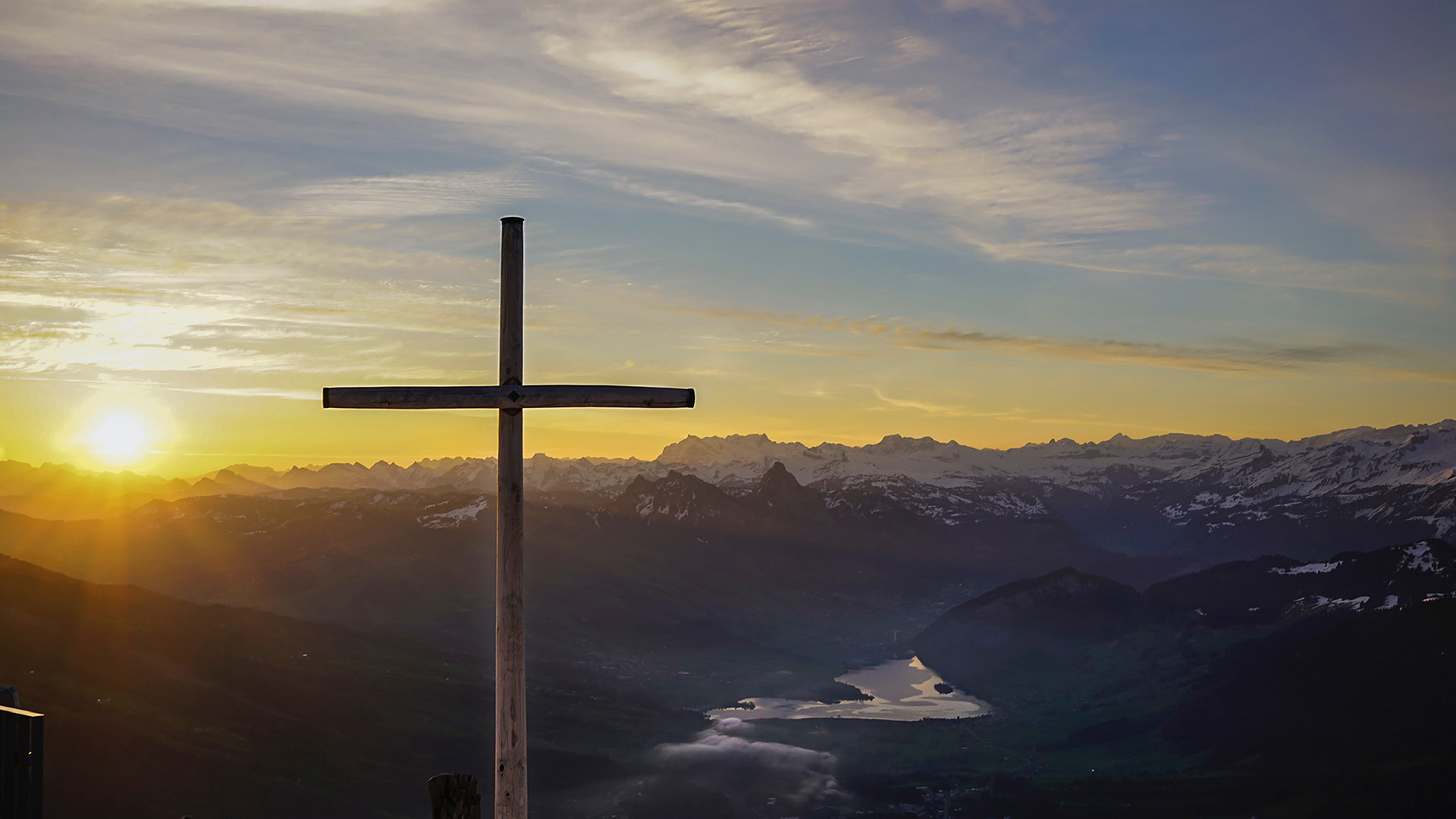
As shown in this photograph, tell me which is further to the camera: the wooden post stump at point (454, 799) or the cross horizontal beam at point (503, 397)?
the cross horizontal beam at point (503, 397)

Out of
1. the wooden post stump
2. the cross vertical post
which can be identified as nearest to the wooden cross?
the cross vertical post

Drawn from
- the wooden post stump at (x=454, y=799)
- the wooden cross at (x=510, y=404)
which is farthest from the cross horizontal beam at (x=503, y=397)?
the wooden post stump at (x=454, y=799)

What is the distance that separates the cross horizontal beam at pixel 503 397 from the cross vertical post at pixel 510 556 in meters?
0.24

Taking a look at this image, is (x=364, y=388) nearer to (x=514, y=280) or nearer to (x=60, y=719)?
(x=514, y=280)

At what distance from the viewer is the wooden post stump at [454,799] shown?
12.5 meters

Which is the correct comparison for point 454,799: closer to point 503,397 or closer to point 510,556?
point 510,556

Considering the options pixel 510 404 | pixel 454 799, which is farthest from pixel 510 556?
pixel 454 799

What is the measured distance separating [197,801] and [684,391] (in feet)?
659

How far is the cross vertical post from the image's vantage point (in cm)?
1371

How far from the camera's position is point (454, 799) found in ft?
41.2

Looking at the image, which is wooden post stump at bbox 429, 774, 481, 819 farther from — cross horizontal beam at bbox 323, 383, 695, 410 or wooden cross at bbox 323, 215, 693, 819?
cross horizontal beam at bbox 323, 383, 695, 410

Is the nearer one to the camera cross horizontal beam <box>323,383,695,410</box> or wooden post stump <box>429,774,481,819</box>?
wooden post stump <box>429,774,481,819</box>

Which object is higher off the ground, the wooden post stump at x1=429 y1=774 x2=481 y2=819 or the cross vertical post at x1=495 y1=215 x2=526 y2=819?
the cross vertical post at x1=495 y1=215 x2=526 y2=819

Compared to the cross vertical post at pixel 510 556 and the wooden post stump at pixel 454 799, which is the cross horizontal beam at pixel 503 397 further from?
the wooden post stump at pixel 454 799
